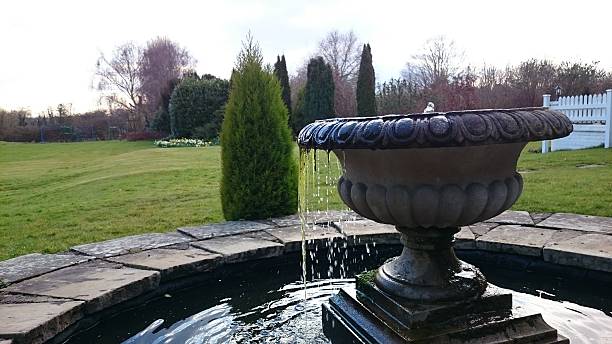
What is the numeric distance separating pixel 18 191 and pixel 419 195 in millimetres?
10502

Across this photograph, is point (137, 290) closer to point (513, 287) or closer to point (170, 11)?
point (513, 287)

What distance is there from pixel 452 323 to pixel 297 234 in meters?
2.01

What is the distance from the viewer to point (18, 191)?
9664mm

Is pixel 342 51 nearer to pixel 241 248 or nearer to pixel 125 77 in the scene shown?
pixel 125 77

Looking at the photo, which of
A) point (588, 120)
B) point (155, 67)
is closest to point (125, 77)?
point (155, 67)

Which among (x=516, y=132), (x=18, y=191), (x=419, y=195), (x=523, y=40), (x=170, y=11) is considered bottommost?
(x=18, y=191)

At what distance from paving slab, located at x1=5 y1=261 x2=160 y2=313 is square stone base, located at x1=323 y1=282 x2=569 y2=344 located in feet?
4.52

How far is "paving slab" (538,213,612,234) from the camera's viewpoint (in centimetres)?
339

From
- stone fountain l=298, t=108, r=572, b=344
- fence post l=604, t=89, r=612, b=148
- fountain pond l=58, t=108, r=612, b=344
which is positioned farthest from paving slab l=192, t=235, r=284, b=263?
fence post l=604, t=89, r=612, b=148

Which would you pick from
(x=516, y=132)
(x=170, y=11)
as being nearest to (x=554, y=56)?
(x=170, y=11)

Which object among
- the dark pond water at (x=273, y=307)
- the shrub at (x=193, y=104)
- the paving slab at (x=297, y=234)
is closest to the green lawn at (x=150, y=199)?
the paving slab at (x=297, y=234)

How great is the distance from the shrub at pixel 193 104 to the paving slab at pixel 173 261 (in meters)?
19.4

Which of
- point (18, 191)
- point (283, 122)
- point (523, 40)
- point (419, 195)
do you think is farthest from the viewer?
point (523, 40)

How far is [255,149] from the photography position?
4.65 metres
